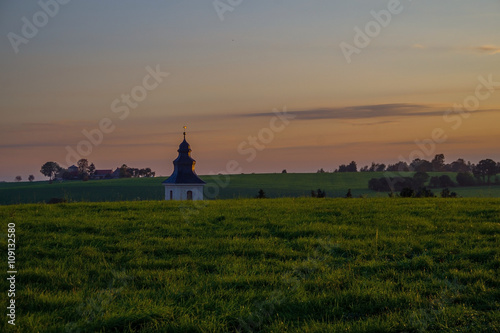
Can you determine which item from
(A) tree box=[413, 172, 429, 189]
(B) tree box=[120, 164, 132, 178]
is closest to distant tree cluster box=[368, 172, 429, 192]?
(A) tree box=[413, 172, 429, 189]

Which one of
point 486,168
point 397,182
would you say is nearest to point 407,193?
point 397,182

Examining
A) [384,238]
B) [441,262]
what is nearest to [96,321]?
[441,262]

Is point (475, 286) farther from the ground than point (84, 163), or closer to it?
closer to it

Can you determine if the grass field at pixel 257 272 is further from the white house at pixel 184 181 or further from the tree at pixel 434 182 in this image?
the tree at pixel 434 182

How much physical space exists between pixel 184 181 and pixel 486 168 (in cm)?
5283

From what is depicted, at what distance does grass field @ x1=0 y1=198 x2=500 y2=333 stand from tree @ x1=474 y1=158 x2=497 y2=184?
73900 mm

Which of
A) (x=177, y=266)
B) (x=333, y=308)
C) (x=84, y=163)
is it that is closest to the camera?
(x=333, y=308)

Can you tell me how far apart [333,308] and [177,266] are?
373 cm

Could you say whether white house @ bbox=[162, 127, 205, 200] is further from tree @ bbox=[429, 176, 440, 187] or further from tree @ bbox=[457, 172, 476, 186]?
tree @ bbox=[457, 172, 476, 186]

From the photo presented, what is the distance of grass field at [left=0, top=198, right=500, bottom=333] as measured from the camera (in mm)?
6699

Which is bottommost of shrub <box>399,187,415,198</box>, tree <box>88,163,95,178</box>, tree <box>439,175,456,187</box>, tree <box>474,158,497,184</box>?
shrub <box>399,187,415,198</box>

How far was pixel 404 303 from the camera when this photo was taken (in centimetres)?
738

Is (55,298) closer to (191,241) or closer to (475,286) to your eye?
(191,241)

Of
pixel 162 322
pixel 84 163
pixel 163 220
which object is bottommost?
pixel 162 322
